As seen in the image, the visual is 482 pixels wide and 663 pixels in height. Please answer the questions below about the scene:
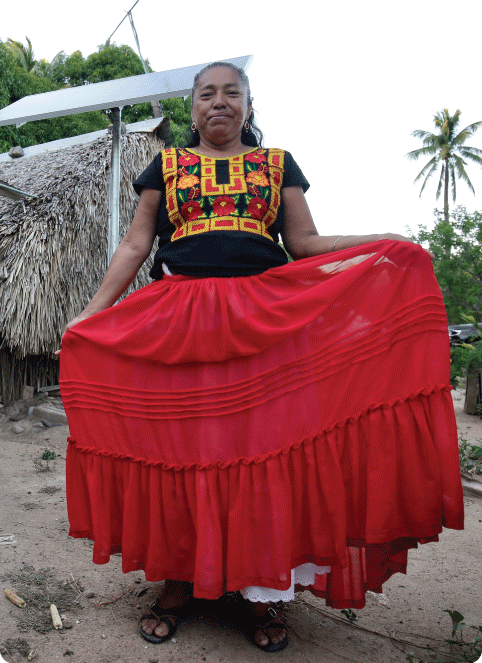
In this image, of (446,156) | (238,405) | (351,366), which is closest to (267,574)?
(238,405)

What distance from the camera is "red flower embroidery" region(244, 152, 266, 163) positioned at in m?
1.99

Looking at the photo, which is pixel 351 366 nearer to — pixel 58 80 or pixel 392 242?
pixel 392 242

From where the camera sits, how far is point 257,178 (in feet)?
6.45

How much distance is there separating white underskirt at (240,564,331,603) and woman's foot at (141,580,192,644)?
1.00 ft

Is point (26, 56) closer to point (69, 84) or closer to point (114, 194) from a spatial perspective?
point (69, 84)

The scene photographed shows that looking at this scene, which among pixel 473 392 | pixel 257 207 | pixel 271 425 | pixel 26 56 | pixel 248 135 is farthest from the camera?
pixel 26 56

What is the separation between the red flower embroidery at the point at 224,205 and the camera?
6.29 feet

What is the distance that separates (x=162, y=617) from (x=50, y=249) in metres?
4.72

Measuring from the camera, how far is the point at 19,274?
554 centimetres

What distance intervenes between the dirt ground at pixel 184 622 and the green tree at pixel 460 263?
207 inches

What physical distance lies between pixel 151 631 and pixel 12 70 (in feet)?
54.7

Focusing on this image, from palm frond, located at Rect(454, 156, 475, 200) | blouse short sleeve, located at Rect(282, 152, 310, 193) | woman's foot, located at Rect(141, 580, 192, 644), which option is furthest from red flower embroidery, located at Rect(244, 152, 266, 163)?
palm frond, located at Rect(454, 156, 475, 200)

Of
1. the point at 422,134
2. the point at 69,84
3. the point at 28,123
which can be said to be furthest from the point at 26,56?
the point at 422,134

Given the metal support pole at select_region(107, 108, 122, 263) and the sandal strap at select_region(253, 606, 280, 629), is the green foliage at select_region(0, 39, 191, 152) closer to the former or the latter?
the metal support pole at select_region(107, 108, 122, 263)
